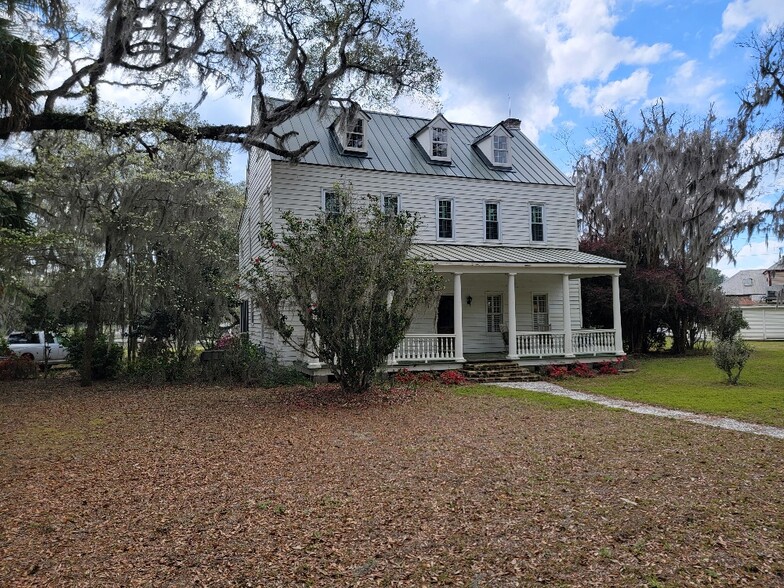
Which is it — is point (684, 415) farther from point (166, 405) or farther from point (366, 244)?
point (166, 405)

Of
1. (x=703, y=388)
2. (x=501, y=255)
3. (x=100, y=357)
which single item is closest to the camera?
(x=703, y=388)

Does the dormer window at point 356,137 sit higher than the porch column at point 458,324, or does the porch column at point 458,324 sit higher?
the dormer window at point 356,137

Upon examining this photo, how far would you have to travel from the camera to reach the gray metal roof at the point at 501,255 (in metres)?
15.5

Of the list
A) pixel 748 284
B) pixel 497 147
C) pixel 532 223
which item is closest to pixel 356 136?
pixel 497 147

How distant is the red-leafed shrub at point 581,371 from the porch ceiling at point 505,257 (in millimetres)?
3147

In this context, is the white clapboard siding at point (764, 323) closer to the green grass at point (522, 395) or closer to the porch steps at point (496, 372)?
the porch steps at point (496, 372)

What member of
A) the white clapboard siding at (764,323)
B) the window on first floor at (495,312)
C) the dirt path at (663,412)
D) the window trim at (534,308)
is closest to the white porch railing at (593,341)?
the window trim at (534,308)

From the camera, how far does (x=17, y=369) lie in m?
16.2

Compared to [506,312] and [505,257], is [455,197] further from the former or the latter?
[506,312]

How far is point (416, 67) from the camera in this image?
49.5 ft

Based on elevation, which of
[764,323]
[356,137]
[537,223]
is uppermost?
[356,137]

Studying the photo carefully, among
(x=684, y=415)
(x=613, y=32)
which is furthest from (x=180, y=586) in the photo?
(x=613, y=32)

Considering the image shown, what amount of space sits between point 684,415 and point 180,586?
29.7 ft

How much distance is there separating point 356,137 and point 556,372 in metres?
10.1
